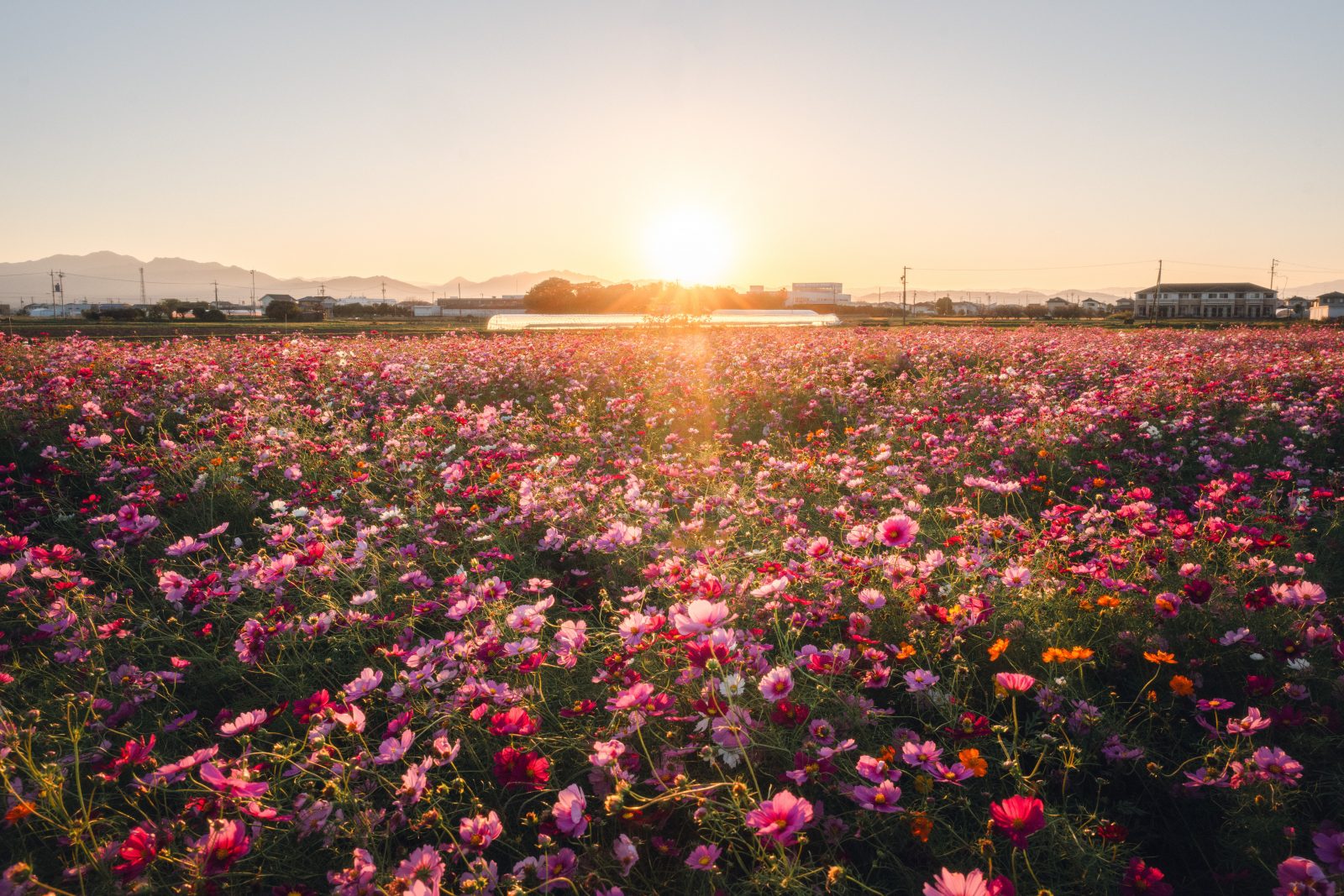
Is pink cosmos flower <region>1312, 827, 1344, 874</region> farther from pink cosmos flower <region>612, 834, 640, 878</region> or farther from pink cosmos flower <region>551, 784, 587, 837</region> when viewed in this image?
pink cosmos flower <region>551, 784, 587, 837</region>

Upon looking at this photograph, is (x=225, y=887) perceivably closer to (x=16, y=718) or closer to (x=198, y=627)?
(x=16, y=718)

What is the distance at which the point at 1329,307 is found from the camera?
2335 inches

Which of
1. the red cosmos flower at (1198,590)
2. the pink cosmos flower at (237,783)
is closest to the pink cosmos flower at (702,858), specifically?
the pink cosmos flower at (237,783)

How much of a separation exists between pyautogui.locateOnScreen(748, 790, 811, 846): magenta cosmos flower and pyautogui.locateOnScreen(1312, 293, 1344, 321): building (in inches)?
3089

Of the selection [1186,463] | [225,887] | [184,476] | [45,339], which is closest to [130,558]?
[184,476]

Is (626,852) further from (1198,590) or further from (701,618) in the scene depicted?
(1198,590)

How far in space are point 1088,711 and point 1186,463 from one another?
4154 mm

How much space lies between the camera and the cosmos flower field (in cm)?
155

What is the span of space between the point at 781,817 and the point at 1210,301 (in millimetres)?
87197

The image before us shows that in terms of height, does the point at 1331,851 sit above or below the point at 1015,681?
below

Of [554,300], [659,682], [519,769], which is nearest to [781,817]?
[519,769]

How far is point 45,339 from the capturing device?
8.68 metres

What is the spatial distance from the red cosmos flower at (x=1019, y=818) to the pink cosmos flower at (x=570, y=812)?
81cm

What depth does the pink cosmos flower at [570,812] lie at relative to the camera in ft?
4.55
